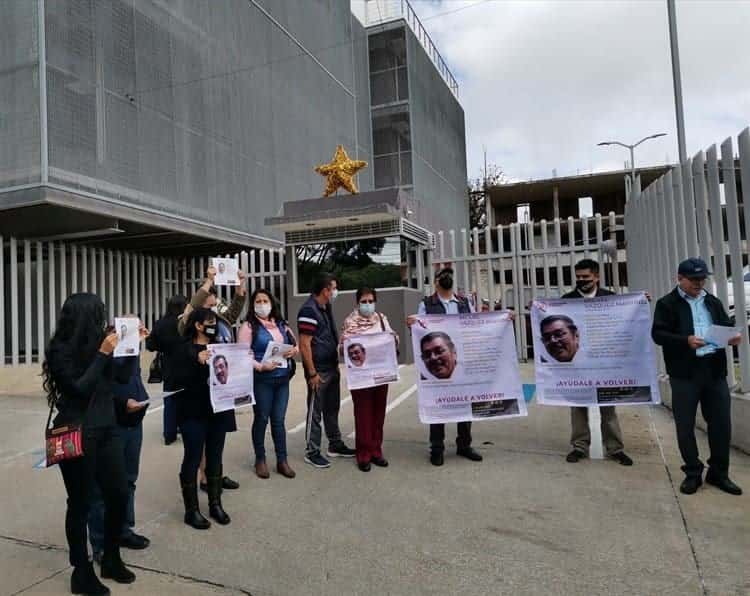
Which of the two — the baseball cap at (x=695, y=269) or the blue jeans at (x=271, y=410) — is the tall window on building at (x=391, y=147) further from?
the baseball cap at (x=695, y=269)

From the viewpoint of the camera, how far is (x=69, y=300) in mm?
3051

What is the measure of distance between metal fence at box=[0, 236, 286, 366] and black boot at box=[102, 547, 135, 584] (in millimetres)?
8236

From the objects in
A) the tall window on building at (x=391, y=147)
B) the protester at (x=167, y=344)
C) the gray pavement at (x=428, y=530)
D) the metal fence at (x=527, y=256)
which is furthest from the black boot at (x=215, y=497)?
the tall window on building at (x=391, y=147)

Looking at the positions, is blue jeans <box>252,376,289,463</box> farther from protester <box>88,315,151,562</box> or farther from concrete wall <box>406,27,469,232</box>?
concrete wall <box>406,27,469,232</box>

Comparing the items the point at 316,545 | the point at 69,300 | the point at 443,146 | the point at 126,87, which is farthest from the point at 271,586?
the point at 443,146

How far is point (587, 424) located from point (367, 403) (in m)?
2.09

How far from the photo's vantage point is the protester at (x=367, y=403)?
16.6 feet

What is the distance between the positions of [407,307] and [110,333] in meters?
8.81

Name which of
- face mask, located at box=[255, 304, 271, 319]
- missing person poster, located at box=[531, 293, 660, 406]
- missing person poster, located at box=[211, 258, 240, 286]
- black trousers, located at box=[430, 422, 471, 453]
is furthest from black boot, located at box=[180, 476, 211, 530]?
missing person poster, located at box=[531, 293, 660, 406]

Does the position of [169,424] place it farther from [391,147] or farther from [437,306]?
[391,147]

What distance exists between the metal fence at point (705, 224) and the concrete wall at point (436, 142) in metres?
13.7

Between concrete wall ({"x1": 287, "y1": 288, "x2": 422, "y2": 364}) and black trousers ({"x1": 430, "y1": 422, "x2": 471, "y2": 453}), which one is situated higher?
concrete wall ({"x1": 287, "y1": 288, "x2": 422, "y2": 364})

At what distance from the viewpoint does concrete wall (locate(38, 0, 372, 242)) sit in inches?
375

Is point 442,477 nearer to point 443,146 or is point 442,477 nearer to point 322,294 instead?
point 322,294
